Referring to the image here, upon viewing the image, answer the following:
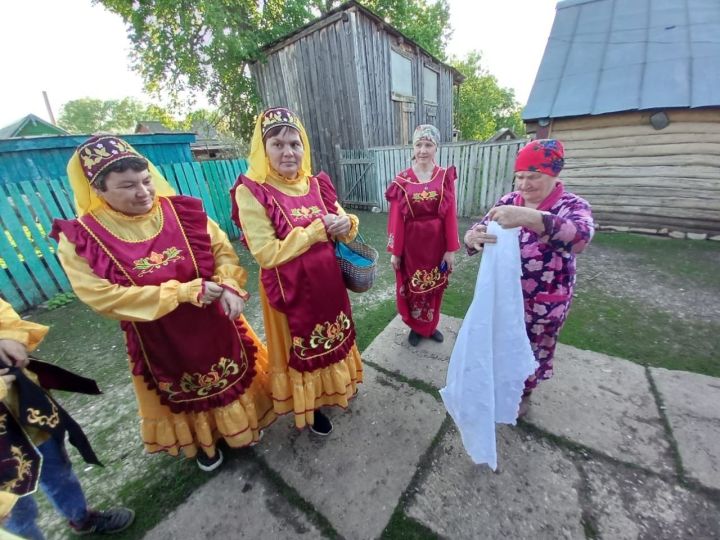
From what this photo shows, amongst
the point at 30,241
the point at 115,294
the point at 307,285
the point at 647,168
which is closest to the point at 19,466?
the point at 115,294

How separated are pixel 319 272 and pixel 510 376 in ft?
4.34

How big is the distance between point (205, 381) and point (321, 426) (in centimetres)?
89

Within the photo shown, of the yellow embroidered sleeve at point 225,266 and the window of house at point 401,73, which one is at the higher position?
the window of house at point 401,73

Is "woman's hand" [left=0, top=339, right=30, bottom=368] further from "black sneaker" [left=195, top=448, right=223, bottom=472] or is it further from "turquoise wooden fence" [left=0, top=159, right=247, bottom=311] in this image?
"turquoise wooden fence" [left=0, top=159, right=247, bottom=311]

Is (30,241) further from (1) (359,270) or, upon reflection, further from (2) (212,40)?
(2) (212,40)

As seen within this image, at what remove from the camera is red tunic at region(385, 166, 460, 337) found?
108 inches

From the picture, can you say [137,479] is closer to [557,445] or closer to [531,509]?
[531,509]

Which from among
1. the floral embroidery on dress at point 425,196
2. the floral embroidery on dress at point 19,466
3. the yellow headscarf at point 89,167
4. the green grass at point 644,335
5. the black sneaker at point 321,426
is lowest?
the green grass at point 644,335

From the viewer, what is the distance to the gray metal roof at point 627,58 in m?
5.48

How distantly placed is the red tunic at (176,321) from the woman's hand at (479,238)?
1539 mm

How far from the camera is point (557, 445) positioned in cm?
204

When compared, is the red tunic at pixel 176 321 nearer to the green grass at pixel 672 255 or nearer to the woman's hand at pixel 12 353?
the woman's hand at pixel 12 353

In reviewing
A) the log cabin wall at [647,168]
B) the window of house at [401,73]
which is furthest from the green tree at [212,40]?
the log cabin wall at [647,168]

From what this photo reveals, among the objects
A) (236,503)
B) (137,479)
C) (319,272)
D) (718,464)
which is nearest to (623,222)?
(718,464)
